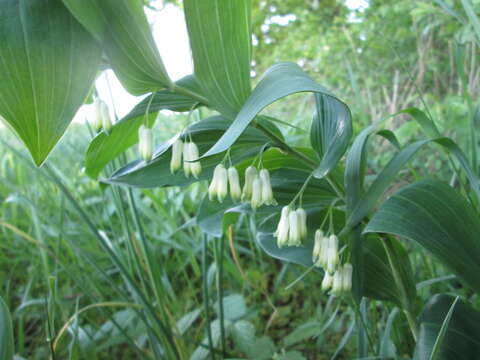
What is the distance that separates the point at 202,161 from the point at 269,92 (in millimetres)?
Result: 393

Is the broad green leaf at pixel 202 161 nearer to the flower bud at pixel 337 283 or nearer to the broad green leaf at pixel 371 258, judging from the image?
the broad green leaf at pixel 371 258

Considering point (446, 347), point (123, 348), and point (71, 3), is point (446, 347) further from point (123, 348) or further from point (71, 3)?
point (123, 348)

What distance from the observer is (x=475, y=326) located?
2.75 ft

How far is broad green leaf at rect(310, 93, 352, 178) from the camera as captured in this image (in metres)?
0.75

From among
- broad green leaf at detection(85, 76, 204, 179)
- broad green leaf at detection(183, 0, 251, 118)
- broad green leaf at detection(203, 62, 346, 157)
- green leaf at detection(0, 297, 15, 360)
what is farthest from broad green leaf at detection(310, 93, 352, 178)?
green leaf at detection(0, 297, 15, 360)

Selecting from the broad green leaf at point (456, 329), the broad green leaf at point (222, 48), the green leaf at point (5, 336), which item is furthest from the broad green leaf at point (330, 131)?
the green leaf at point (5, 336)

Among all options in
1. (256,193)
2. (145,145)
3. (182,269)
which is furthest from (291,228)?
(182,269)

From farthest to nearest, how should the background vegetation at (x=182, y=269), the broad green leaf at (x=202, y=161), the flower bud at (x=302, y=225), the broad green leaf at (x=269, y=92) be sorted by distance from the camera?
1. the background vegetation at (x=182, y=269)
2. the broad green leaf at (x=202, y=161)
3. the flower bud at (x=302, y=225)
4. the broad green leaf at (x=269, y=92)

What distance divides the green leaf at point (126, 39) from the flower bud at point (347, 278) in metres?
0.56


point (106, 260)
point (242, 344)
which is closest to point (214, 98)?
point (242, 344)

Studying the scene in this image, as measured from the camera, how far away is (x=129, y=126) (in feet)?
3.31

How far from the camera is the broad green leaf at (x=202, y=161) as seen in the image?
964mm

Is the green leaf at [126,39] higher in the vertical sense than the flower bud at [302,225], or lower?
higher

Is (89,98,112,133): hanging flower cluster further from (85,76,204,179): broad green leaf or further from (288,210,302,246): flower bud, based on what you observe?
(288,210,302,246): flower bud
